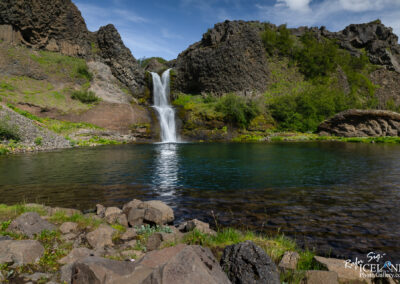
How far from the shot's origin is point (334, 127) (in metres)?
45.5

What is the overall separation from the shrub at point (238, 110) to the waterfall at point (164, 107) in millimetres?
10737

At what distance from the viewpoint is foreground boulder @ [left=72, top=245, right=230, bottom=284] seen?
8.41ft

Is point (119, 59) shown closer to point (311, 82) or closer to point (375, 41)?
point (311, 82)

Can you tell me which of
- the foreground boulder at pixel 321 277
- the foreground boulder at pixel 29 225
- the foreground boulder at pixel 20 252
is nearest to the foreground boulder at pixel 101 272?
the foreground boulder at pixel 20 252

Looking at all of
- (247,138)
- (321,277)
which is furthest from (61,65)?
(321,277)

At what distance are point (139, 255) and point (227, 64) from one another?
6506 cm

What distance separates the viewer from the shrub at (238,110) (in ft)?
158

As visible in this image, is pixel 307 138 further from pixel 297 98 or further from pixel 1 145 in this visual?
pixel 1 145

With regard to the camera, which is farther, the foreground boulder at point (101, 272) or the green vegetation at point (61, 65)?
the green vegetation at point (61, 65)

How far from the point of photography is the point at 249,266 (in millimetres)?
3576

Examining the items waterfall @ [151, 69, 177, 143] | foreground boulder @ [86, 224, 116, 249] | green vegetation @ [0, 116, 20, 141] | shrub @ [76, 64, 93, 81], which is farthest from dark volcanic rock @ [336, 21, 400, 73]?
foreground boulder @ [86, 224, 116, 249]

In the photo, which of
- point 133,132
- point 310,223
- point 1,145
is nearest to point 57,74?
point 133,132

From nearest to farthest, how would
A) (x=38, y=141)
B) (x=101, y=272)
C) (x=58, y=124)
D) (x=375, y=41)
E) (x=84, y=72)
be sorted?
(x=101, y=272)
(x=38, y=141)
(x=58, y=124)
(x=84, y=72)
(x=375, y=41)

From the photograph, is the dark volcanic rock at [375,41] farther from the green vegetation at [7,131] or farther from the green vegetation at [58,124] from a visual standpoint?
the green vegetation at [7,131]
